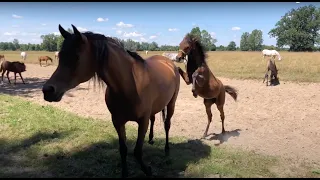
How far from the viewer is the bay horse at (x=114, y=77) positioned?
286cm

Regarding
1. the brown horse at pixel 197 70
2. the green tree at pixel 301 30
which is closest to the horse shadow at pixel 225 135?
the brown horse at pixel 197 70

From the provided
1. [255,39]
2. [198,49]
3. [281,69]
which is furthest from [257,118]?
Result: [255,39]

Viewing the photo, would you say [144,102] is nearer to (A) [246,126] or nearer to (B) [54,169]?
(B) [54,169]

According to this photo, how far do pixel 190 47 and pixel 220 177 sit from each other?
3.13 metres

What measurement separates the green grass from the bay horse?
0.65 metres

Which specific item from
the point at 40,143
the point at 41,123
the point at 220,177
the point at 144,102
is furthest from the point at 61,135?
the point at 220,177

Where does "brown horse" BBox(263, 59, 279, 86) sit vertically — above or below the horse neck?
below

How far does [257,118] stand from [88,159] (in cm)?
559

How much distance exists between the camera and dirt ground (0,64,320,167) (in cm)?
609

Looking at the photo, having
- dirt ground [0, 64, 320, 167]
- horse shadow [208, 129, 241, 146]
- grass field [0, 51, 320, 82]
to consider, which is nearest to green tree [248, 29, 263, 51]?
grass field [0, 51, 320, 82]

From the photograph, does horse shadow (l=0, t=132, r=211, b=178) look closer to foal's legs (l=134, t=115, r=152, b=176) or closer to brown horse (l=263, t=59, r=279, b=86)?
foal's legs (l=134, t=115, r=152, b=176)

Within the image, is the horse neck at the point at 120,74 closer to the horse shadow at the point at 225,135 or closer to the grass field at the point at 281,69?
the horse shadow at the point at 225,135

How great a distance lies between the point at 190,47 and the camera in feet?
20.1

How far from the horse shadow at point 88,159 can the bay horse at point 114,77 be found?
470mm
